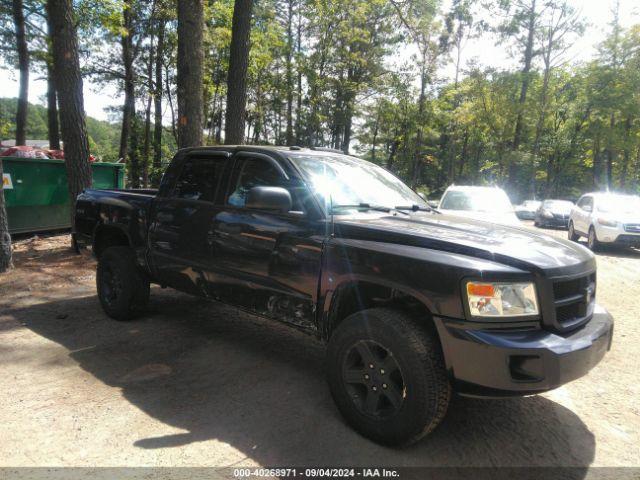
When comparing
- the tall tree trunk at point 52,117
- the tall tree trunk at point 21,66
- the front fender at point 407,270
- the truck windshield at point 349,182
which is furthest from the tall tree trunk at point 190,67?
the tall tree trunk at point 52,117

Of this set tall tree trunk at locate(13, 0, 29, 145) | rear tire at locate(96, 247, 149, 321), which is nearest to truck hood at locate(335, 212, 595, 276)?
rear tire at locate(96, 247, 149, 321)

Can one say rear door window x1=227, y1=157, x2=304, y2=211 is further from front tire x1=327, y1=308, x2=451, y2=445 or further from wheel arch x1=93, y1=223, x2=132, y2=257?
wheel arch x1=93, y1=223, x2=132, y2=257

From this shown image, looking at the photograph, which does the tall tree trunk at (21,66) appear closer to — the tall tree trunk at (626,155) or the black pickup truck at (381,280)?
the black pickup truck at (381,280)

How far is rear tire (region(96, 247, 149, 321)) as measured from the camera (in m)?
4.86

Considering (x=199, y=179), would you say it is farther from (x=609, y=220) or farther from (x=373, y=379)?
(x=609, y=220)

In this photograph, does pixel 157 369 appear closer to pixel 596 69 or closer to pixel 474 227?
pixel 474 227

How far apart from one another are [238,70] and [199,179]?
17.6ft

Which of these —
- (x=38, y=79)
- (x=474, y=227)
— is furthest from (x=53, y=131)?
(x=474, y=227)

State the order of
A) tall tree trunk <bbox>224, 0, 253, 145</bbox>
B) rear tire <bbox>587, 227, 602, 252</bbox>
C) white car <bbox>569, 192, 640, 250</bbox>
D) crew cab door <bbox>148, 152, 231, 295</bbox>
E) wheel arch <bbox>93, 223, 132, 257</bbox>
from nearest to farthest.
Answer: crew cab door <bbox>148, 152, 231, 295</bbox>
wheel arch <bbox>93, 223, 132, 257</bbox>
tall tree trunk <bbox>224, 0, 253, 145</bbox>
white car <bbox>569, 192, 640, 250</bbox>
rear tire <bbox>587, 227, 602, 252</bbox>

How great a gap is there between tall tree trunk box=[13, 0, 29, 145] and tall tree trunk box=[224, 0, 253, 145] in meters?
13.1

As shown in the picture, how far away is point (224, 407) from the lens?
321cm

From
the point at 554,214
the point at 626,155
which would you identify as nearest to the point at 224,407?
the point at 554,214

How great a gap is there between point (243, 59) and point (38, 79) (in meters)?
16.4

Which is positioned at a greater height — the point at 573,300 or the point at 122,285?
the point at 573,300
